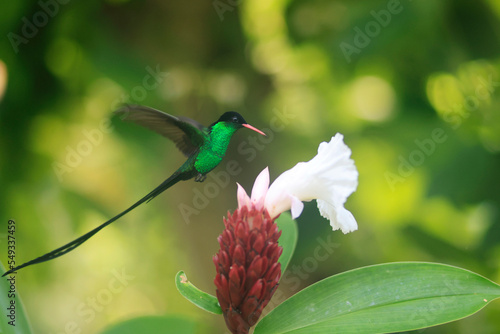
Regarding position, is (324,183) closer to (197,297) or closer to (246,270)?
(246,270)

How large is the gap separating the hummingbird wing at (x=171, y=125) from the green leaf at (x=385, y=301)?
0.34 metres

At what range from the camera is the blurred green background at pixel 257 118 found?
1.67 m

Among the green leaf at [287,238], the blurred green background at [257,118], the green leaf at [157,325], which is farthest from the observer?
the blurred green background at [257,118]

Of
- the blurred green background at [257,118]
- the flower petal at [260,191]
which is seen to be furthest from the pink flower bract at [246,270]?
the blurred green background at [257,118]

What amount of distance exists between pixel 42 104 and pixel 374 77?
4.25ft

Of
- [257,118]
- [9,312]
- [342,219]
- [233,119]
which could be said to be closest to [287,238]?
[342,219]

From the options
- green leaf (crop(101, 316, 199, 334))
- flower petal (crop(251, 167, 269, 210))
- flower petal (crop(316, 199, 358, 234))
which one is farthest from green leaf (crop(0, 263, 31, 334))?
flower petal (crop(316, 199, 358, 234))

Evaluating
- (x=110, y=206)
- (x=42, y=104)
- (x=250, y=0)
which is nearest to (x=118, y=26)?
(x=42, y=104)

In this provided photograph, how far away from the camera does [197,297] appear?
2.71 ft

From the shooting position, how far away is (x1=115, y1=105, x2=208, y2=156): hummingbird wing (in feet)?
2.53

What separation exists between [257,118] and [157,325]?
1.35 meters

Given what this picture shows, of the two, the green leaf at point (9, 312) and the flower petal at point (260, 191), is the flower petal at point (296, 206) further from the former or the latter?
the green leaf at point (9, 312)

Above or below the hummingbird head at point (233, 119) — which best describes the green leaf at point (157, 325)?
below

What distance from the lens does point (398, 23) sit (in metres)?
1.66
